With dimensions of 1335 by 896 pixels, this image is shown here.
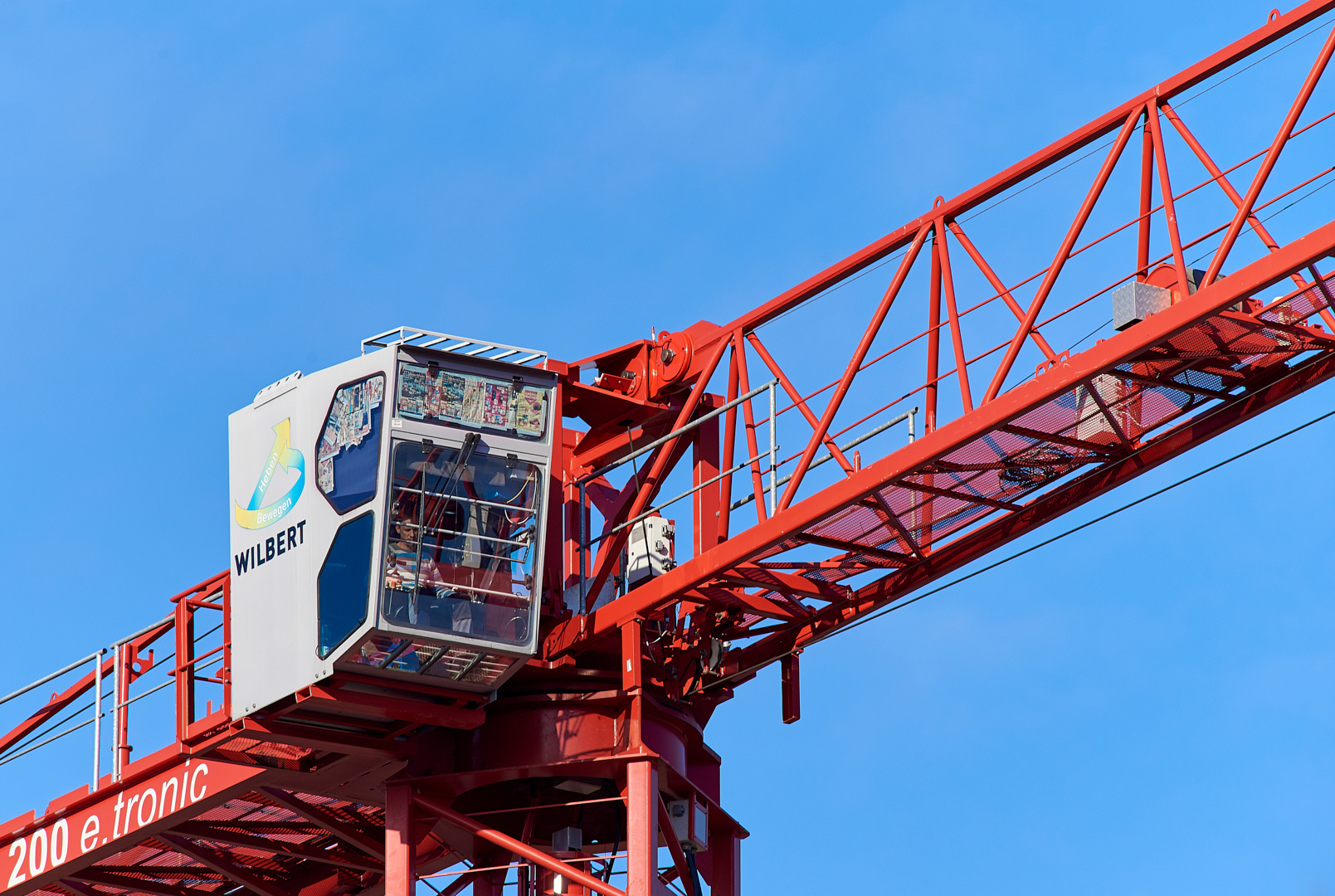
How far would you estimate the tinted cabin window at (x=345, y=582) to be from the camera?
34656 mm

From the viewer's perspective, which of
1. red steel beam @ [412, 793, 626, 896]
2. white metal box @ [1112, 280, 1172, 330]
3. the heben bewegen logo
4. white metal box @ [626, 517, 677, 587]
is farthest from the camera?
white metal box @ [626, 517, 677, 587]

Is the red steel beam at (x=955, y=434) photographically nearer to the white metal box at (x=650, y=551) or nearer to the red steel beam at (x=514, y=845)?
the white metal box at (x=650, y=551)

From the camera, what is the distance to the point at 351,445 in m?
35.3

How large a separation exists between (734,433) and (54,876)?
14912 millimetres

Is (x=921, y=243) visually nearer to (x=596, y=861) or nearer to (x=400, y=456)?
(x=400, y=456)

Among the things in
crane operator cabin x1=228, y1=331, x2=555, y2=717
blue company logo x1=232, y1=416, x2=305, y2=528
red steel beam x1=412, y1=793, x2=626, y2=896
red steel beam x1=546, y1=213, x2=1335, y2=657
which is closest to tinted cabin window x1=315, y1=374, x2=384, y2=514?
crane operator cabin x1=228, y1=331, x2=555, y2=717

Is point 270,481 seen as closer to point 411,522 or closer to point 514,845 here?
point 411,522

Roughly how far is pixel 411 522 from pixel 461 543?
829 mm

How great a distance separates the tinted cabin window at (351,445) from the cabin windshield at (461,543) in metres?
0.44

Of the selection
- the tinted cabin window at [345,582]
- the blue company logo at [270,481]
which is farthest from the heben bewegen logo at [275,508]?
the tinted cabin window at [345,582]

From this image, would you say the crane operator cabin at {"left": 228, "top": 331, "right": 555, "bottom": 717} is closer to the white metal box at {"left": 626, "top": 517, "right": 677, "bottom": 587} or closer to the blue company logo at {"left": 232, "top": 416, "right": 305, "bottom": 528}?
the blue company logo at {"left": 232, "top": 416, "right": 305, "bottom": 528}

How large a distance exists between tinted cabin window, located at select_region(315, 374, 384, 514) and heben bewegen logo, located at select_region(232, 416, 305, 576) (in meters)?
0.58

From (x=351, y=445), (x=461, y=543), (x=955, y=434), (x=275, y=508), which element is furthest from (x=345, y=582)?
(x=955, y=434)

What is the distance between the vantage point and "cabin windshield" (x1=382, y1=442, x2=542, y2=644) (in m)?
34.8
